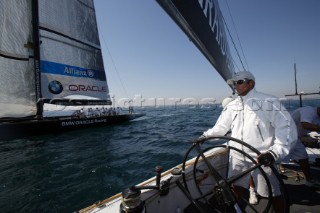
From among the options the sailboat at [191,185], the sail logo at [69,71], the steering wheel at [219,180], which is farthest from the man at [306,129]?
the sail logo at [69,71]

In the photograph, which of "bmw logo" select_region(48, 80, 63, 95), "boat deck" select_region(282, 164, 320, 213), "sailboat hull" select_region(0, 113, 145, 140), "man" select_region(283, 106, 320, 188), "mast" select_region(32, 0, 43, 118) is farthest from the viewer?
"bmw logo" select_region(48, 80, 63, 95)

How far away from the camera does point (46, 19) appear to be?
1577 cm

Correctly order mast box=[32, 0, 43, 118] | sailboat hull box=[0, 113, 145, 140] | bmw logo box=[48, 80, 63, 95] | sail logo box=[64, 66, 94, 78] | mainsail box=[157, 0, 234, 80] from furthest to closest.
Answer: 1. sail logo box=[64, 66, 94, 78]
2. bmw logo box=[48, 80, 63, 95]
3. mast box=[32, 0, 43, 118]
4. sailboat hull box=[0, 113, 145, 140]
5. mainsail box=[157, 0, 234, 80]

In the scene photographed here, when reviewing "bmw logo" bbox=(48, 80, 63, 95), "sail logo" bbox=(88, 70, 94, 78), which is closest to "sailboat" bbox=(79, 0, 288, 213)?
"bmw logo" bbox=(48, 80, 63, 95)

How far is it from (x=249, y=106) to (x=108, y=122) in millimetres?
19535

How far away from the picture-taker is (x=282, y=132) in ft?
5.30

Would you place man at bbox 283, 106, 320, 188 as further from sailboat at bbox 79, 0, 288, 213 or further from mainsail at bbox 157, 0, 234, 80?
mainsail at bbox 157, 0, 234, 80

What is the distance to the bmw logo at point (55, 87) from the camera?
15.5 m

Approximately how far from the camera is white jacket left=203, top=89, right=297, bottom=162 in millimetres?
1572

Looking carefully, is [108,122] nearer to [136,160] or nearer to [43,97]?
[43,97]

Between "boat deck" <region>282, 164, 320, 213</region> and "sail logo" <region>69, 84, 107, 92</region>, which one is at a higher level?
"sail logo" <region>69, 84, 107, 92</region>

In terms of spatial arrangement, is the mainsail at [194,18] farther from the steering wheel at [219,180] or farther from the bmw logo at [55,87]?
the bmw logo at [55,87]

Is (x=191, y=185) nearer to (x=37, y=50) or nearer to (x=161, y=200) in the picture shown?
(x=161, y=200)

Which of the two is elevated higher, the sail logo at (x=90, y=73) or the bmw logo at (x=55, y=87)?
the sail logo at (x=90, y=73)
